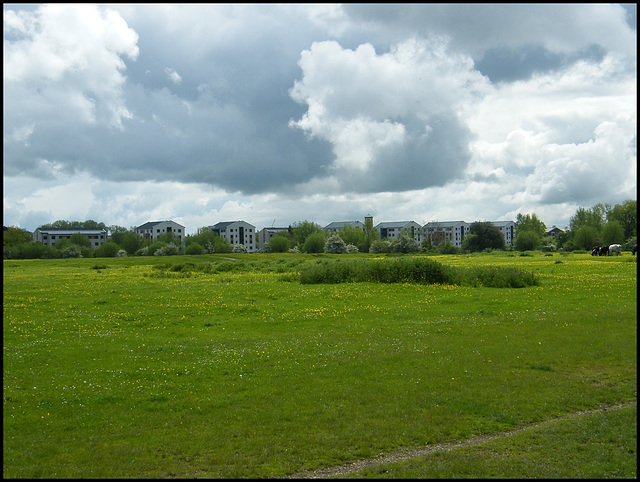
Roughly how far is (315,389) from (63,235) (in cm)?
19478

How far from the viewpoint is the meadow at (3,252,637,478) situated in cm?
935

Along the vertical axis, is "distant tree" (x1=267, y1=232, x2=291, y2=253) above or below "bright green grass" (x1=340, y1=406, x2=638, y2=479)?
above

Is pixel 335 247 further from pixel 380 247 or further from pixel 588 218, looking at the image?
pixel 588 218

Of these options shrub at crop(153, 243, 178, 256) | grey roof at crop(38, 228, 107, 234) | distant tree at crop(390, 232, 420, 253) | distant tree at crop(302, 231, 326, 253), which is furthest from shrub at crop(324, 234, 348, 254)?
grey roof at crop(38, 228, 107, 234)

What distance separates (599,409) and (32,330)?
76.5 feet

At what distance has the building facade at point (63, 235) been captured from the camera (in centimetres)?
18150

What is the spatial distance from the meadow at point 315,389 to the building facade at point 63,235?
171 m

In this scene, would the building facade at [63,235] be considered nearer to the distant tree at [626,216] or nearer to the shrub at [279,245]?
the shrub at [279,245]

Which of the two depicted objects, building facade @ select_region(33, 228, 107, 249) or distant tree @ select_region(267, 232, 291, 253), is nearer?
distant tree @ select_region(267, 232, 291, 253)

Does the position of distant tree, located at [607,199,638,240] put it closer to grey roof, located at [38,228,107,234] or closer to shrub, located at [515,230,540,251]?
shrub, located at [515,230,540,251]

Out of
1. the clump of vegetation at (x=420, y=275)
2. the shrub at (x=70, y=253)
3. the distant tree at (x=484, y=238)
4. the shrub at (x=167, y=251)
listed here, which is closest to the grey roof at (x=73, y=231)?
the shrub at (x=70, y=253)

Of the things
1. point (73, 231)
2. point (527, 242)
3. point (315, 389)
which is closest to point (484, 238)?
point (527, 242)

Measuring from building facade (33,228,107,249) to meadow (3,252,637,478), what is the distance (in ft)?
562

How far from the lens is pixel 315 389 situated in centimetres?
1382
